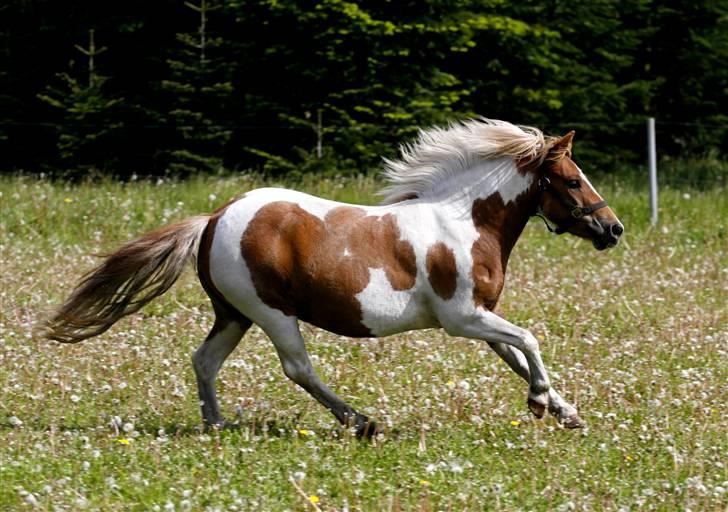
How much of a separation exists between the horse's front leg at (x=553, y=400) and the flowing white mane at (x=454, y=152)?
1.08 meters

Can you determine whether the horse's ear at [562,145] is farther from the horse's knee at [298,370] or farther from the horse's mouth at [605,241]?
the horse's knee at [298,370]

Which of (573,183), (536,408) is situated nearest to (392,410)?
(536,408)

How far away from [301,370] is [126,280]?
1186 millimetres

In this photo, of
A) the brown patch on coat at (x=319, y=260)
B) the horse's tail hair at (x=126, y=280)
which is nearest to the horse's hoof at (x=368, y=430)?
the brown patch on coat at (x=319, y=260)

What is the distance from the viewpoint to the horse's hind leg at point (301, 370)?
6828 mm

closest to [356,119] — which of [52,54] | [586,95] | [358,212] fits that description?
[586,95]

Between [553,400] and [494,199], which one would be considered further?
[494,199]

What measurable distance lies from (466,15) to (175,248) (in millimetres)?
14923

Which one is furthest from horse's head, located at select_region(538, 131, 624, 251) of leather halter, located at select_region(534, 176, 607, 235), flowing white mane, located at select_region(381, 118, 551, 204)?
flowing white mane, located at select_region(381, 118, 551, 204)

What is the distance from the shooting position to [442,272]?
6.93 metres

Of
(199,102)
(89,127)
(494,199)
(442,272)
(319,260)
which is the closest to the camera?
(319,260)

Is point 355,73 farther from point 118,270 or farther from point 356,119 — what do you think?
point 118,270

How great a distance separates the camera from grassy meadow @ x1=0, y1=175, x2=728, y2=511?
5641mm

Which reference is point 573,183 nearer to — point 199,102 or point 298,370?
point 298,370
